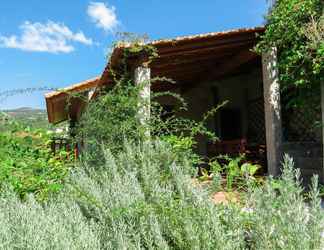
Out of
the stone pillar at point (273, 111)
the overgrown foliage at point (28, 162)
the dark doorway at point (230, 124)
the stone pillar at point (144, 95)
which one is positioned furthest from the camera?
the dark doorway at point (230, 124)

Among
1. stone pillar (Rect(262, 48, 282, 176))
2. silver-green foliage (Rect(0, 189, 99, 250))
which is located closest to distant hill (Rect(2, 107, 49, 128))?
silver-green foliage (Rect(0, 189, 99, 250))

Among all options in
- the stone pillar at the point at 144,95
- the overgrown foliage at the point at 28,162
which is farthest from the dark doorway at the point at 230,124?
the overgrown foliage at the point at 28,162

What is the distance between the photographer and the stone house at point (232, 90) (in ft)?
23.0

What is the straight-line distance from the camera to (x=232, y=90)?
1288 cm

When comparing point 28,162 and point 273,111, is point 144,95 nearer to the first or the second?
point 28,162

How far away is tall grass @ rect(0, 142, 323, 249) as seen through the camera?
5.78 ft

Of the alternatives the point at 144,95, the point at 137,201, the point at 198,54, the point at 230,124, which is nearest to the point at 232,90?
the point at 230,124

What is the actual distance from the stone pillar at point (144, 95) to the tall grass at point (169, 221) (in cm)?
250

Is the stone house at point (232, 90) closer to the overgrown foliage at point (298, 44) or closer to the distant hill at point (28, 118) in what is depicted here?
the overgrown foliage at point (298, 44)

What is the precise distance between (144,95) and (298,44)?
271cm

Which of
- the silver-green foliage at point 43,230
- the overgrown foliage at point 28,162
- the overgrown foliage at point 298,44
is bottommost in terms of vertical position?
the silver-green foliage at point 43,230

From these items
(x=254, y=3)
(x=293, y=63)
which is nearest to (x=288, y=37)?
(x=293, y=63)

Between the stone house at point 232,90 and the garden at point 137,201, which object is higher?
the stone house at point 232,90

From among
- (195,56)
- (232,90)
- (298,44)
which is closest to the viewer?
(298,44)
